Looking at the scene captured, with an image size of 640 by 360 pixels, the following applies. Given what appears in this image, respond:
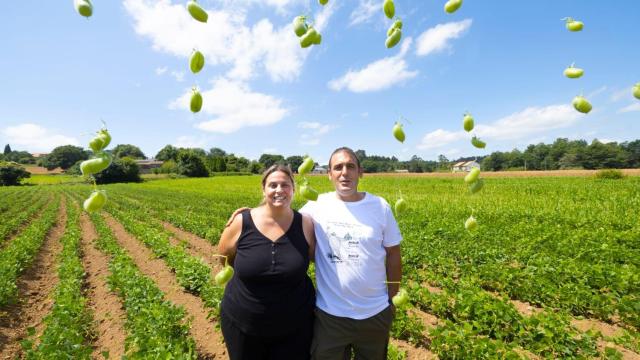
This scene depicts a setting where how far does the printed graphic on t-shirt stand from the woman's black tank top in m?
0.22

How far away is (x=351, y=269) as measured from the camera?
2.63 m

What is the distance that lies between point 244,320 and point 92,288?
7.67 m

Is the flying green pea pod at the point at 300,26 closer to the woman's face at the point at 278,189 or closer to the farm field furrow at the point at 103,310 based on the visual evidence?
the woman's face at the point at 278,189

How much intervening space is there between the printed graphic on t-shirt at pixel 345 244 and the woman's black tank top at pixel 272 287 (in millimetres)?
222

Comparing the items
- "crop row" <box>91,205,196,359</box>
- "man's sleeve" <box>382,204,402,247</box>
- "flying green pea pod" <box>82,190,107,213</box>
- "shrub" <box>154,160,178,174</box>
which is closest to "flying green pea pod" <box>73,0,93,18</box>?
"flying green pea pod" <box>82,190,107,213</box>

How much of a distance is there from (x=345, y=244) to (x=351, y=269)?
0.64 ft

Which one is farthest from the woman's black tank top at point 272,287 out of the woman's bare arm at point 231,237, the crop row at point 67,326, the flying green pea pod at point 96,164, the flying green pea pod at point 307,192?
the crop row at point 67,326

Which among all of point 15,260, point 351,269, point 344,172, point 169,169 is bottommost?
point 15,260

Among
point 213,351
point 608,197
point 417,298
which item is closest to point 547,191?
point 608,197

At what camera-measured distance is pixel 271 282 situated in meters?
2.67

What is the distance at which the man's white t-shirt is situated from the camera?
262cm

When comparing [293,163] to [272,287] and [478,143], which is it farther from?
[478,143]

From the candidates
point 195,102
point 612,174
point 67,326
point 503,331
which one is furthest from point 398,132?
point 612,174

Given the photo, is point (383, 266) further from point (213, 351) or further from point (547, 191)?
point (547, 191)
